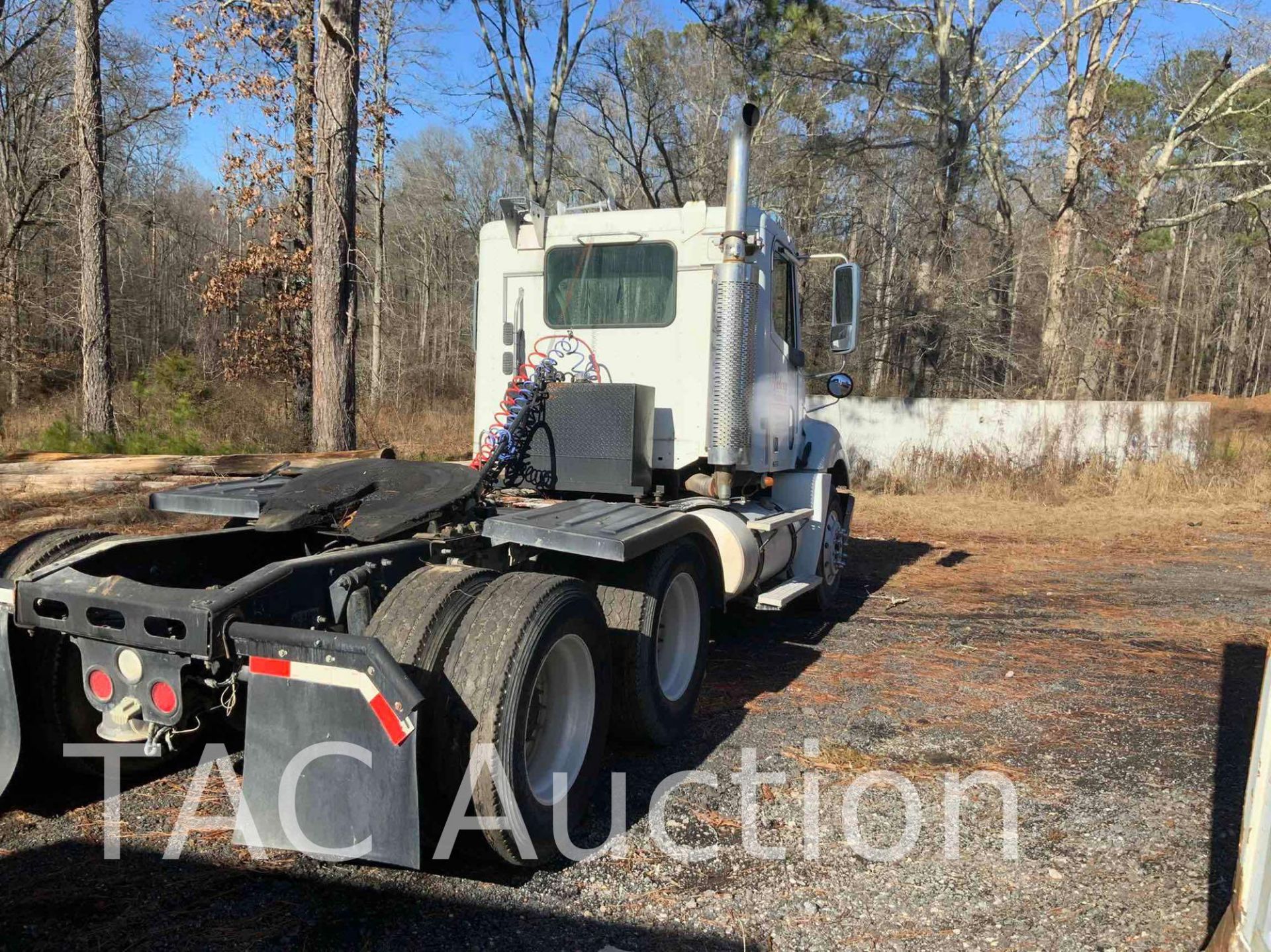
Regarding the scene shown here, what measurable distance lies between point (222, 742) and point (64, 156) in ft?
73.7

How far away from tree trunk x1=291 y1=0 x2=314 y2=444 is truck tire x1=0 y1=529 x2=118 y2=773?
8293 millimetres

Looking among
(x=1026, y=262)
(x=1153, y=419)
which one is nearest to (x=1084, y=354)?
(x=1153, y=419)

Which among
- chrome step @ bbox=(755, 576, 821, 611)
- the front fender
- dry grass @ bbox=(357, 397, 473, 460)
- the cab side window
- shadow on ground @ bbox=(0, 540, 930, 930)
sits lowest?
shadow on ground @ bbox=(0, 540, 930, 930)

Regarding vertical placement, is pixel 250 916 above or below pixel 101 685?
A: below

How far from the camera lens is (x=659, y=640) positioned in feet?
15.2

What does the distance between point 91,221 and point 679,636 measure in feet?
46.3

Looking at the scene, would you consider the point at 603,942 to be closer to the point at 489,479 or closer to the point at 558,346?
the point at 489,479

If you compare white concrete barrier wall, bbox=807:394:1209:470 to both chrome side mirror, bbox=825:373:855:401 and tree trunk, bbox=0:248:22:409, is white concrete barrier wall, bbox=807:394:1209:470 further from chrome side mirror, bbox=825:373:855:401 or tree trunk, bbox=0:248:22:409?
tree trunk, bbox=0:248:22:409

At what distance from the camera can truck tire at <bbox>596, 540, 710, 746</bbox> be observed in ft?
13.8

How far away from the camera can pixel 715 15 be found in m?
18.0

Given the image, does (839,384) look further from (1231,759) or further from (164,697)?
(164,697)

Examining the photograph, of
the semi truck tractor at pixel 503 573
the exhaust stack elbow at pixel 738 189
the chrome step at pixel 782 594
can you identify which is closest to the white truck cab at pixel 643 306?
the semi truck tractor at pixel 503 573

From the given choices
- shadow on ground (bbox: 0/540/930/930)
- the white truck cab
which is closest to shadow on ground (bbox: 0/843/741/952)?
shadow on ground (bbox: 0/540/930/930)

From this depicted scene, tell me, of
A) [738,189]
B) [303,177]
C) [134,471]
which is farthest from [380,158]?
[738,189]
